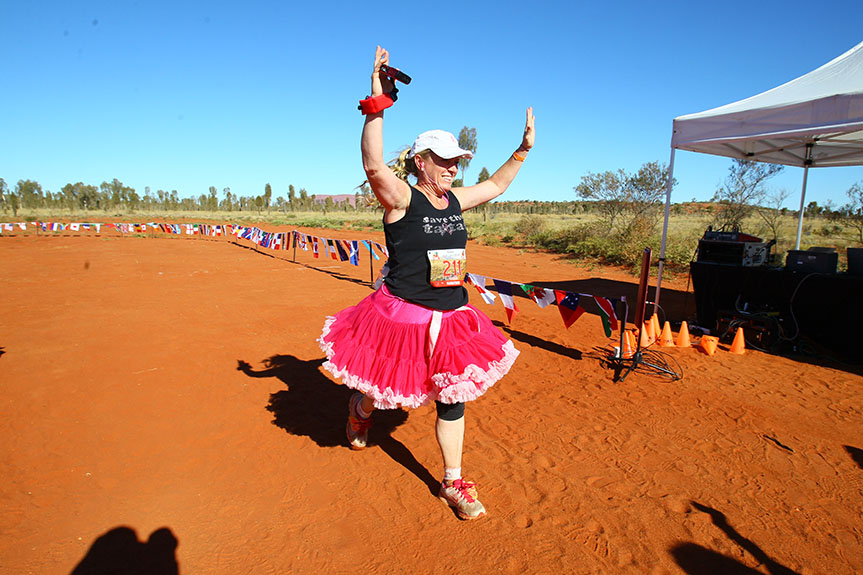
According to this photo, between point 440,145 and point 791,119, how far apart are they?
18.3 feet

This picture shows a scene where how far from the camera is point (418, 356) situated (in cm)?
259

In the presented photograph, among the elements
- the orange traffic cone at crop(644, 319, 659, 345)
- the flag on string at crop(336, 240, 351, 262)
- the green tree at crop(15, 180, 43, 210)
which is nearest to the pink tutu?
the orange traffic cone at crop(644, 319, 659, 345)

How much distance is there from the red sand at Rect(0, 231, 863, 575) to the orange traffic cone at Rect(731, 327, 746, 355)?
23 cm

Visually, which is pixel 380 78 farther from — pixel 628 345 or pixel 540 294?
pixel 628 345

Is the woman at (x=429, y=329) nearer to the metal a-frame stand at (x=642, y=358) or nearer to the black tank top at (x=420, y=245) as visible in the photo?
the black tank top at (x=420, y=245)

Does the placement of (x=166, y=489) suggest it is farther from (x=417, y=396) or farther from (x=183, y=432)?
(x=417, y=396)

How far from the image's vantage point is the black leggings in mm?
2611

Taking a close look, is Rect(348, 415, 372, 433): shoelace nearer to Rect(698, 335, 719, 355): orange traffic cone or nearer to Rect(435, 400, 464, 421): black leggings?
Rect(435, 400, 464, 421): black leggings

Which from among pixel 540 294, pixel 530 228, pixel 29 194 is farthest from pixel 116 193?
pixel 540 294

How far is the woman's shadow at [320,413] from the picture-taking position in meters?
3.49

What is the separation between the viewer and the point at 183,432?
369cm

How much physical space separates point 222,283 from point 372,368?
32.0 feet

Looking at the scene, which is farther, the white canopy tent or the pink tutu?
the white canopy tent

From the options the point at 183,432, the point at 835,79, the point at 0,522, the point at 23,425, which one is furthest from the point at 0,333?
the point at 835,79
